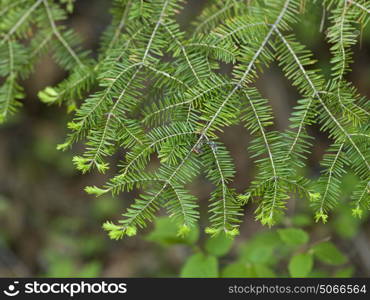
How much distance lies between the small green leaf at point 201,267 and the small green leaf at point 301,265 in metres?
0.36

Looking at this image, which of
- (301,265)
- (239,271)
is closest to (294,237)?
(301,265)

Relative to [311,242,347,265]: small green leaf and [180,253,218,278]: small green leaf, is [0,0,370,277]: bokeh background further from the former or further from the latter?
[180,253,218,278]: small green leaf

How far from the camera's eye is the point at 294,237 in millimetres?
1945

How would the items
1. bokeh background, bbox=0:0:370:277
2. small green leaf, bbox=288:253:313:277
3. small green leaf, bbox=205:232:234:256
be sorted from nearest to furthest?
small green leaf, bbox=288:253:313:277 < small green leaf, bbox=205:232:234:256 < bokeh background, bbox=0:0:370:277

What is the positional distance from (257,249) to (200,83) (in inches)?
41.5

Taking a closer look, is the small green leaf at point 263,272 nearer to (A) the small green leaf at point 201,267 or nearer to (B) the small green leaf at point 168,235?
(A) the small green leaf at point 201,267

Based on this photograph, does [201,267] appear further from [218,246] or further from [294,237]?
[294,237]

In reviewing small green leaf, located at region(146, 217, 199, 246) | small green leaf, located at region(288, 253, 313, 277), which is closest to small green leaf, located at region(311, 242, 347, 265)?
small green leaf, located at region(288, 253, 313, 277)

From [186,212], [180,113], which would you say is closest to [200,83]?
[180,113]

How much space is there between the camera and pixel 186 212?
4.36 feet

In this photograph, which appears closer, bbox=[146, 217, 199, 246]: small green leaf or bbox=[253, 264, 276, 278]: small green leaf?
bbox=[253, 264, 276, 278]: small green leaf

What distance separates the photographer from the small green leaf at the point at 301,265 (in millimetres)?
1926

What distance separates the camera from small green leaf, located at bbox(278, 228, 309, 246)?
6.35 feet

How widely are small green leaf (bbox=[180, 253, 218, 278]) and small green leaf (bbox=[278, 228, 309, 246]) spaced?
1.15 feet
